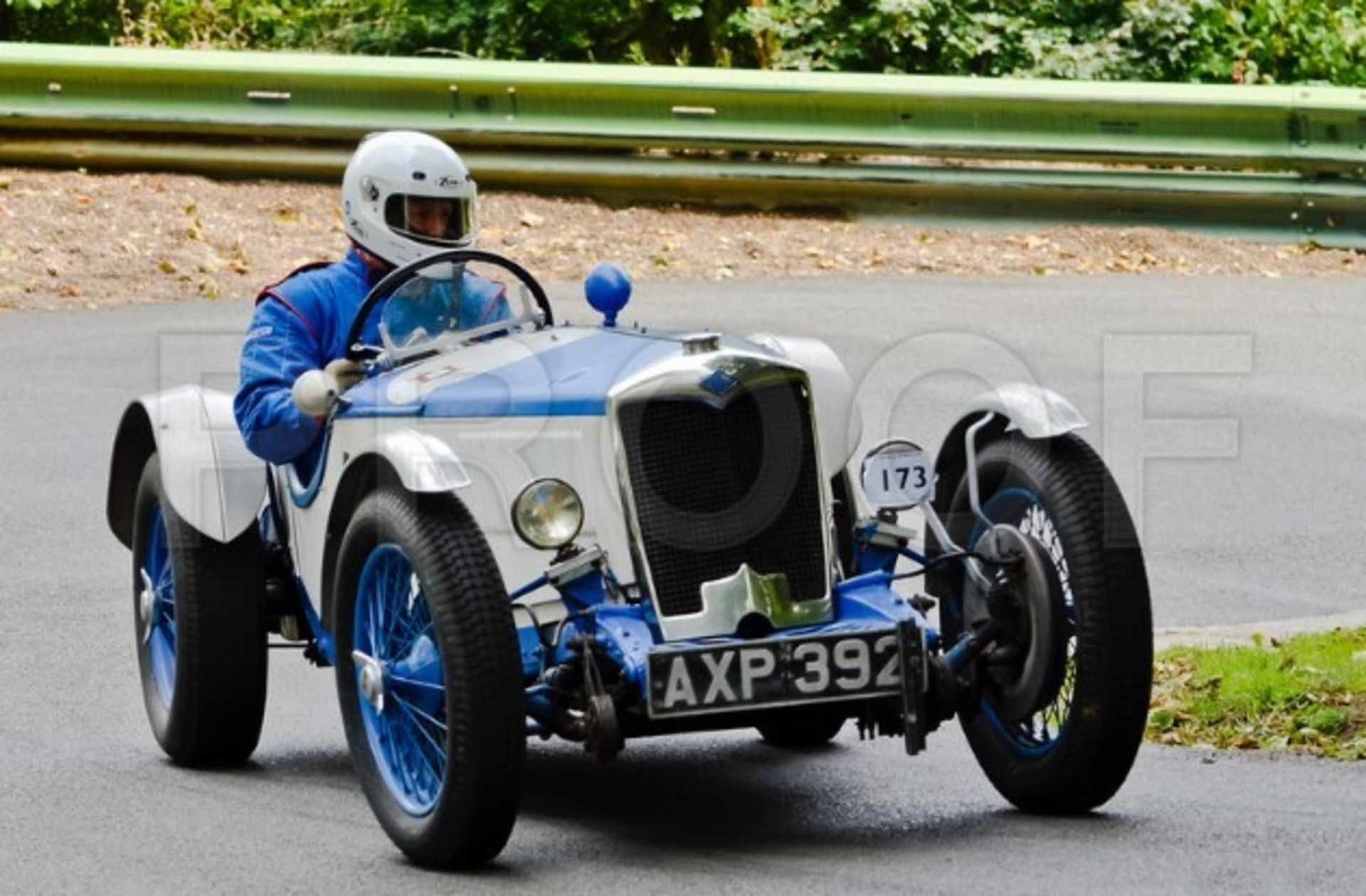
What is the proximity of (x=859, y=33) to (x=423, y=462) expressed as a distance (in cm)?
1047

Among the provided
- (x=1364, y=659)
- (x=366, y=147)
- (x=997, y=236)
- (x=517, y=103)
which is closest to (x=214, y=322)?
(x=517, y=103)

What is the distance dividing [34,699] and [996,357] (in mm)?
5275

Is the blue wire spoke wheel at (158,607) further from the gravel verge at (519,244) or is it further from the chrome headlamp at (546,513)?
the gravel verge at (519,244)

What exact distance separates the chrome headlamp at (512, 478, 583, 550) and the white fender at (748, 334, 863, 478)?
0.82 m

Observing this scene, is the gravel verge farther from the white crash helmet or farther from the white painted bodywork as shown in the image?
the white painted bodywork

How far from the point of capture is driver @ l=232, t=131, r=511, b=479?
756 cm

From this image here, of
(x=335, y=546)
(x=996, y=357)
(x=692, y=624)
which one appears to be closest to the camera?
(x=692, y=624)

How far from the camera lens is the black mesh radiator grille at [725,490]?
6.59 metres

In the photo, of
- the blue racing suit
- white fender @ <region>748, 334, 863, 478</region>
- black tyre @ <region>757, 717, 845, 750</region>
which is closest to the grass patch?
black tyre @ <region>757, 717, 845, 750</region>

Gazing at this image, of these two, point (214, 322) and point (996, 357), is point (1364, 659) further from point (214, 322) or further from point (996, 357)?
point (214, 322)

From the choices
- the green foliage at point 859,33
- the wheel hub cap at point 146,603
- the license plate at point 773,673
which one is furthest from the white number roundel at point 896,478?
the green foliage at point 859,33

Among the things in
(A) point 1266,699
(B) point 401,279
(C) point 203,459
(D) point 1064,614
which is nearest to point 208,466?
(C) point 203,459

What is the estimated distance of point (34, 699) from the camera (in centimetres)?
845

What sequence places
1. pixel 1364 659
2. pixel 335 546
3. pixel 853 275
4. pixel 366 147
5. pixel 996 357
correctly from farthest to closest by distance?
pixel 853 275 → pixel 996 357 → pixel 1364 659 → pixel 366 147 → pixel 335 546
